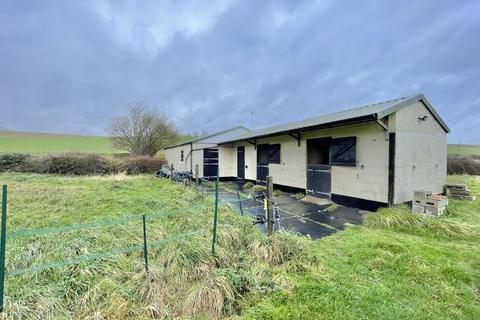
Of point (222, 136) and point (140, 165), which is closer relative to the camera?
point (222, 136)

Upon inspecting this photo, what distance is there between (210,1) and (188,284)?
11834 mm

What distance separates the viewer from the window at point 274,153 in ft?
31.9

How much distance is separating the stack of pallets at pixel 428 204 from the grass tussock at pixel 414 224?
1.41 ft

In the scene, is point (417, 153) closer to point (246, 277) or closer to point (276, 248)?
point (276, 248)

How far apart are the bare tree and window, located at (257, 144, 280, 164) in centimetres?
1416

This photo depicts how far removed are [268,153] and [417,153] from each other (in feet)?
18.2

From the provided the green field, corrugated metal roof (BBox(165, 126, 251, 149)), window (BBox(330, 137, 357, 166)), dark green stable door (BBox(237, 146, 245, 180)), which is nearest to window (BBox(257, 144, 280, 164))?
dark green stable door (BBox(237, 146, 245, 180))

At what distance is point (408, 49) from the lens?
47.6 feet

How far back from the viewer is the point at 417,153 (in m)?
6.31

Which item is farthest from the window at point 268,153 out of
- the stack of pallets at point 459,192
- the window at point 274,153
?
the stack of pallets at point 459,192

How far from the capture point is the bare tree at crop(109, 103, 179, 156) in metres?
21.4

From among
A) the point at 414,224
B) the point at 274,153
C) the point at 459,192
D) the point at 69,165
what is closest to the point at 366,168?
the point at 414,224

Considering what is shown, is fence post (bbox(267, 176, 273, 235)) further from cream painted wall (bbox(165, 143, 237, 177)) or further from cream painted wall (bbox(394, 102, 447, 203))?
cream painted wall (bbox(165, 143, 237, 177))

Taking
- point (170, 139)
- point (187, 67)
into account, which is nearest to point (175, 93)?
point (187, 67)
